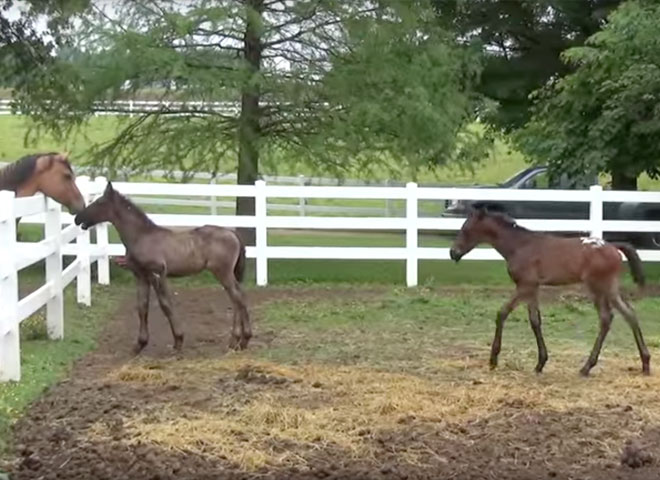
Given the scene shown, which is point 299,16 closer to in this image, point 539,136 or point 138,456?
point 539,136

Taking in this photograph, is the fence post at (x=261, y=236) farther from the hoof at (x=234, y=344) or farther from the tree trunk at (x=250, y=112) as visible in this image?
the hoof at (x=234, y=344)

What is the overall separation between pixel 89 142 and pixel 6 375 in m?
9.31

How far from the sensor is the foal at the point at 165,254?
30.6 feet

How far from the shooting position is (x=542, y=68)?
66.8ft

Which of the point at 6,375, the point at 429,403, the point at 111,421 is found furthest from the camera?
the point at 6,375

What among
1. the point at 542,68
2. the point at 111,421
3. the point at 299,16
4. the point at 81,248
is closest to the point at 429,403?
the point at 111,421

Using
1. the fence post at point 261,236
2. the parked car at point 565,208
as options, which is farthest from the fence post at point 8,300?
the parked car at point 565,208

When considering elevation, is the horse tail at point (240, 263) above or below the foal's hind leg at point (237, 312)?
above

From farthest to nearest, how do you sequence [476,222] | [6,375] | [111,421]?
1. [476,222]
2. [6,375]
3. [111,421]

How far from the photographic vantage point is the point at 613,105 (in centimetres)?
1560

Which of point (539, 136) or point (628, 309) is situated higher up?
point (539, 136)

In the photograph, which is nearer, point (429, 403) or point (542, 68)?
point (429, 403)

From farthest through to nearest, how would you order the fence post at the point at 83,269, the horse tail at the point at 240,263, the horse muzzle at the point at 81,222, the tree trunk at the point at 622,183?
the tree trunk at the point at 622,183, the fence post at the point at 83,269, the horse tail at the point at 240,263, the horse muzzle at the point at 81,222

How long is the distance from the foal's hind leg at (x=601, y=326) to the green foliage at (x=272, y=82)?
6507 millimetres
